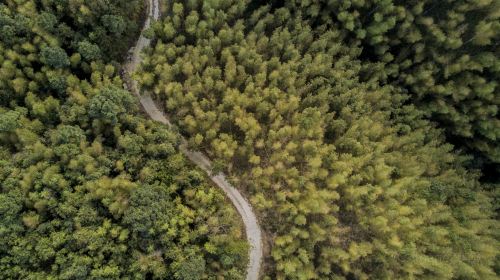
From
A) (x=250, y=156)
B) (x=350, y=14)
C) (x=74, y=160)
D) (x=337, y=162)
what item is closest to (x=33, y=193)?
(x=74, y=160)

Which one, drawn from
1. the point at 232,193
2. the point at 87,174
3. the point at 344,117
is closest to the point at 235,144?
the point at 232,193

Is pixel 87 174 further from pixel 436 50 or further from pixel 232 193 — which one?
pixel 436 50

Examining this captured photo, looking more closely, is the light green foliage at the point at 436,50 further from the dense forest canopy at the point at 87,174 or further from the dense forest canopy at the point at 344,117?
the dense forest canopy at the point at 87,174

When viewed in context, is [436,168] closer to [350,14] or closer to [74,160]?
[350,14]

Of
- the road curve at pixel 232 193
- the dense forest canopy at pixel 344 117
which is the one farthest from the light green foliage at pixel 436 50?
the road curve at pixel 232 193

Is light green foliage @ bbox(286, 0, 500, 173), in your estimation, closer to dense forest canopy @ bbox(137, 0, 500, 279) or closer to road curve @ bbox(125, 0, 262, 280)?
dense forest canopy @ bbox(137, 0, 500, 279)
